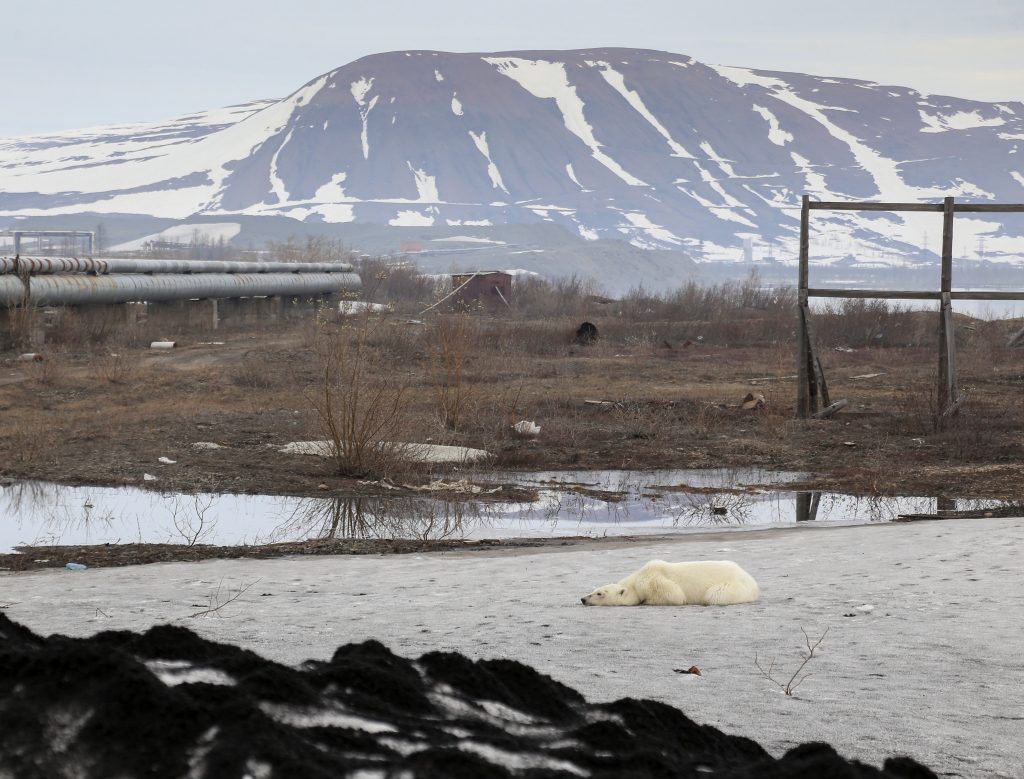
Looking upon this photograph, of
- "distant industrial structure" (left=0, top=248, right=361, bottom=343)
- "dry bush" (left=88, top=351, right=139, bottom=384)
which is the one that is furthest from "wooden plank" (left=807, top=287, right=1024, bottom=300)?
"distant industrial structure" (left=0, top=248, right=361, bottom=343)

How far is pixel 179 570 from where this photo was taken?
865 cm

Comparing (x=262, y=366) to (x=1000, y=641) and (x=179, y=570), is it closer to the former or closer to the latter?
(x=179, y=570)

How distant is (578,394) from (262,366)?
6126 mm

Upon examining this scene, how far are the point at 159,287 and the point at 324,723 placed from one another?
101 feet

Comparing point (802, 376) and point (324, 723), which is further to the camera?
point (802, 376)

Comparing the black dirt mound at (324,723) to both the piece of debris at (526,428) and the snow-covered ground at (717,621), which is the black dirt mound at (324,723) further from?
the piece of debris at (526,428)

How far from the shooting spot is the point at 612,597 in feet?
23.3

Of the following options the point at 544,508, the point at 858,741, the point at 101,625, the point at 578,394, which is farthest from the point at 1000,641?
the point at 578,394

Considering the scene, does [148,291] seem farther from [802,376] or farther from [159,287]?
[802,376]

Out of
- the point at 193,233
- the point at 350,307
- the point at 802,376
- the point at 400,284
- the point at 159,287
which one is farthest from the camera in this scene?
the point at 193,233

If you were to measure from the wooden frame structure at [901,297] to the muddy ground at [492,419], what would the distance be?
1.27 feet

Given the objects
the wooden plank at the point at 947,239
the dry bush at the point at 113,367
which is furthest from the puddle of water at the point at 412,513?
the dry bush at the point at 113,367

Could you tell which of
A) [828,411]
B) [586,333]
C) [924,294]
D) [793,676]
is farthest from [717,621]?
[586,333]

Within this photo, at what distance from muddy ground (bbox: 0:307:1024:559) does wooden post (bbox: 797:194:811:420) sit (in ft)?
1.14
